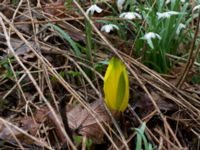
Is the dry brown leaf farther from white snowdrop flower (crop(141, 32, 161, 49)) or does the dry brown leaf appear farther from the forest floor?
white snowdrop flower (crop(141, 32, 161, 49))

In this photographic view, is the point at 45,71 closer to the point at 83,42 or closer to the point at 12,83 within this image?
the point at 12,83

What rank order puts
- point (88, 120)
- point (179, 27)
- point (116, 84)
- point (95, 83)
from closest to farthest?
point (116, 84), point (88, 120), point (95, 83), point (179, 27)

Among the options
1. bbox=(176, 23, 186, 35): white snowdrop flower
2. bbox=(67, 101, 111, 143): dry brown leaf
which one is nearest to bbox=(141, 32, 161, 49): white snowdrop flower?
bbox=(176, 23, 186, 35): white snowdrop flower

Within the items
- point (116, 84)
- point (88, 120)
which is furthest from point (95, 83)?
point (116, 84)

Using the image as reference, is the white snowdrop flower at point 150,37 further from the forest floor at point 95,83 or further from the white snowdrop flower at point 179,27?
the white snowdrop flower at point 179,27

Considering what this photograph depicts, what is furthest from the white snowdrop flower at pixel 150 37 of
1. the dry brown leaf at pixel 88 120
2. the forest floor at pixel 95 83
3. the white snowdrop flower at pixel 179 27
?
the dry brown leaf at pixel 88 120

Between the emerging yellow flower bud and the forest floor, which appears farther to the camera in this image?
the forest floor

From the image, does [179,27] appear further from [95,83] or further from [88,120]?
[88,120]

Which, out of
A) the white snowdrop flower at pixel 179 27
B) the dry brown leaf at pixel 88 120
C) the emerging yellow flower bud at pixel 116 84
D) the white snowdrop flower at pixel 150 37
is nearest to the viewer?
the emerging yellow flower bud at pixel 116 84

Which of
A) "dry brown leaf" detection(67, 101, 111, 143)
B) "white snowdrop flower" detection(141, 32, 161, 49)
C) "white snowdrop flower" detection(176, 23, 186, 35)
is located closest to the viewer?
"dry brown leaf" detection(67, 101, 111, 143)
